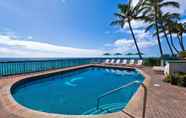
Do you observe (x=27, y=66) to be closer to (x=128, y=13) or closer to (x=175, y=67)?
(x=175, y=67)

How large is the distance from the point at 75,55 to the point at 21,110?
29344 mm

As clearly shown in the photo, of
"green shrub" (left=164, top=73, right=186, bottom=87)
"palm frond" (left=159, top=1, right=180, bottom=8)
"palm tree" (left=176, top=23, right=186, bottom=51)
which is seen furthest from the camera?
"palm tree" (left=176, top=23, right=186, bottom=51)

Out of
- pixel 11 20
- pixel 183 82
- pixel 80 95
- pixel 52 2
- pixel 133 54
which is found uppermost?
pixel 52 2

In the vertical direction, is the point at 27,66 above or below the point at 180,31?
below

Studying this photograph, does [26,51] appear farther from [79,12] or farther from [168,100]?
[168,100]

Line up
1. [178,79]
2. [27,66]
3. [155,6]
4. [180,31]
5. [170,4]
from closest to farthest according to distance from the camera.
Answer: [178,79] → [27,66] → [155,6] → [170,4] → [180,31]

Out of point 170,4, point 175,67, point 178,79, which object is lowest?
point 178,79

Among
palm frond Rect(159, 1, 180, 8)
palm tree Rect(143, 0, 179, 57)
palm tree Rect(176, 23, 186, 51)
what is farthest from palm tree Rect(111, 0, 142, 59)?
palm tree Rect(176, 23, 186, 51)

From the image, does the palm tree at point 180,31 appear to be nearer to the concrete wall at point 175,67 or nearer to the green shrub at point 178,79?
the concrete wall at point 175,67

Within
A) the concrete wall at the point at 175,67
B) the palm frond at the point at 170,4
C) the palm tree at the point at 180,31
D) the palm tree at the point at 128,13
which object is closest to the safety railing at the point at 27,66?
the concrete wall at the point at 175,67

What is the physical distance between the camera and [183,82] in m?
6.62

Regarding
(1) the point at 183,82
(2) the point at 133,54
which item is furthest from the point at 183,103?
(2) the point at 133,54

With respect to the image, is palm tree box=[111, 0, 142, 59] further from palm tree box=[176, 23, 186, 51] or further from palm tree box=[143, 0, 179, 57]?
palm tree box=[176, 23, 186, 51]

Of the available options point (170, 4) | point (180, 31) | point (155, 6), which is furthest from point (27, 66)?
→ point (180, 31)
